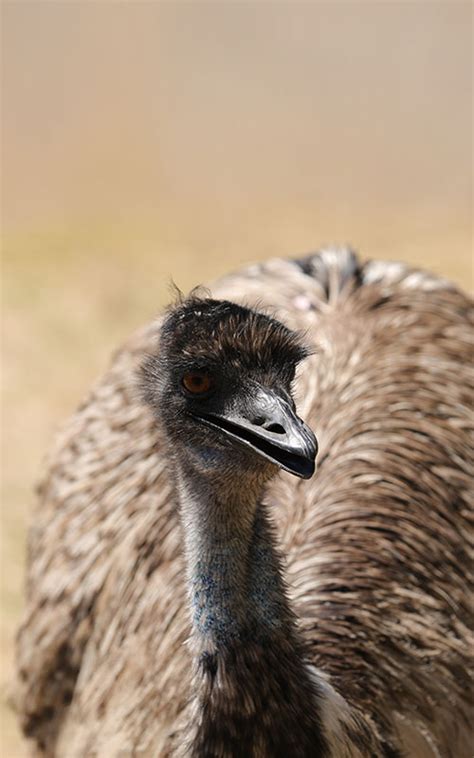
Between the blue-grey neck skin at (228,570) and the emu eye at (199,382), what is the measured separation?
0.14 meters

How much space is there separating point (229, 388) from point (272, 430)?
0.46 ft

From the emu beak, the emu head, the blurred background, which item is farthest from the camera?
the blurred background

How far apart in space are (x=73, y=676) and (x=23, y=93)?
651cm

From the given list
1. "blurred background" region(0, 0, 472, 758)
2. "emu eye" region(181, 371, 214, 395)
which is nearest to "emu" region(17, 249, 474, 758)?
"emu eye" region(181, 371, 214, 395)

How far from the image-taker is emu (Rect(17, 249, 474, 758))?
2.45 m

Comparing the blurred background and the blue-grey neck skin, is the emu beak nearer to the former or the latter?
the blue-grey neck skin

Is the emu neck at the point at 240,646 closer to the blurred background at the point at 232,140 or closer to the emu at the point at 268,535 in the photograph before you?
the emu at the point at 268,535

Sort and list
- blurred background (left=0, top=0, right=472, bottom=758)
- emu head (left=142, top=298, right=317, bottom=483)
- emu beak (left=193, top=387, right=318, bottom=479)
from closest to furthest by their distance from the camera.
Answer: emu beak (left=193, top=387, right=318, bottom=479)
emu head (left=142, top=298, right=317, bottom=483)
blurred background (left=0, top=0, right=472, bottom=758)

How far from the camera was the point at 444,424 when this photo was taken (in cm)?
364

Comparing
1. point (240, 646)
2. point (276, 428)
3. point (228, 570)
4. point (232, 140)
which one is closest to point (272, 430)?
point (276, 428)

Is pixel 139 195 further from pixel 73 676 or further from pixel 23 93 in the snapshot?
pixel 73 676

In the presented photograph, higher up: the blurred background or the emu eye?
the blurred background

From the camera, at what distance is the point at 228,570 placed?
2459 millimetres

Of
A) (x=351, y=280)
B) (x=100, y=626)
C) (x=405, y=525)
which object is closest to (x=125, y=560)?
(x=100, y=626)
